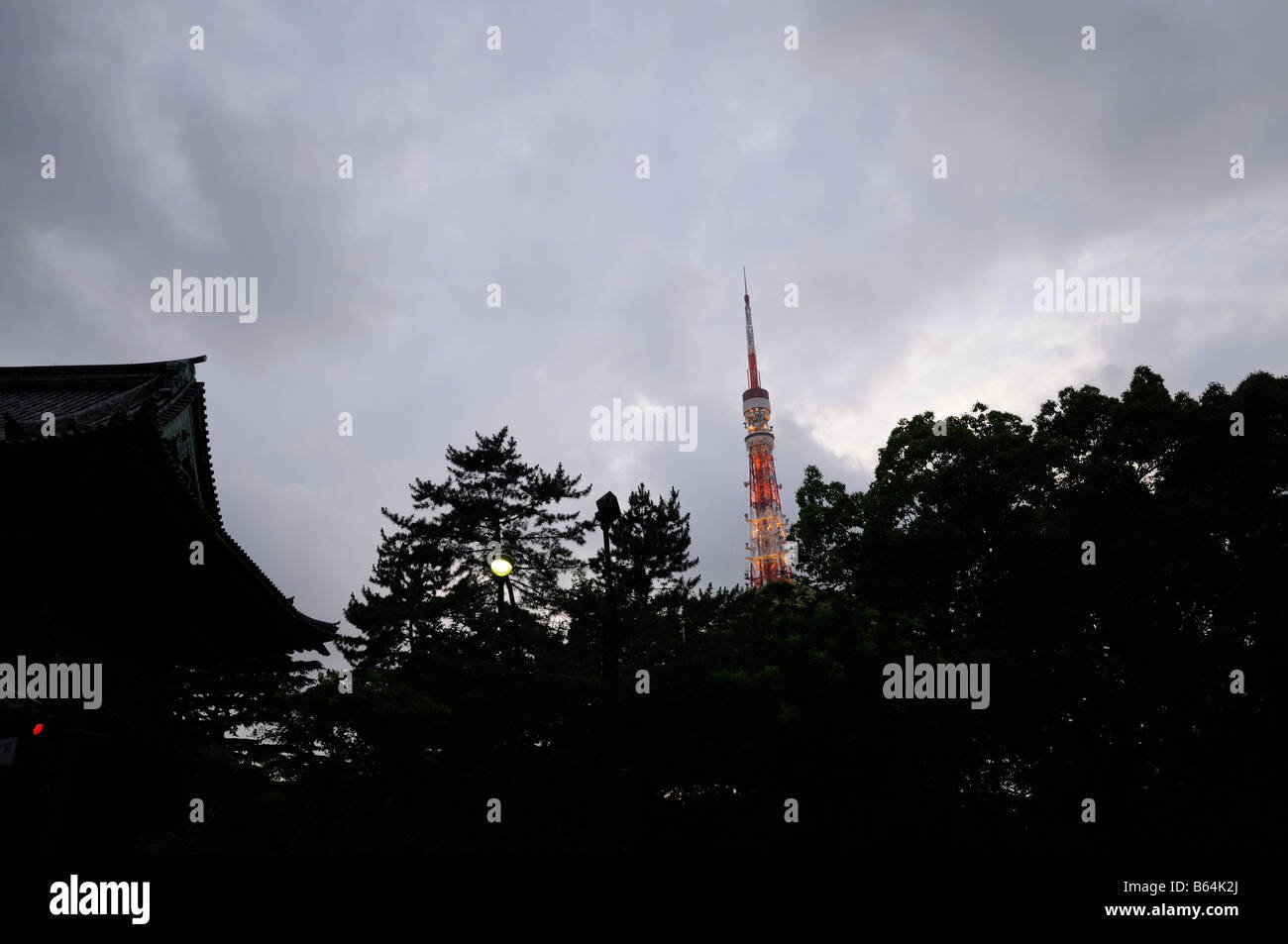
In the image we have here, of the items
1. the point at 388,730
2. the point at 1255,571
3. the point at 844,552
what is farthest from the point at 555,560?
the point at 1255,571

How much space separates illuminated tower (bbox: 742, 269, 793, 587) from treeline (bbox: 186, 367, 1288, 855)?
42828 mm

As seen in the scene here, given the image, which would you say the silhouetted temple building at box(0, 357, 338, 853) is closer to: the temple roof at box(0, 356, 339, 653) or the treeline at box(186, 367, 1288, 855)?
the temple roof at box(0, 356, 339, 653)

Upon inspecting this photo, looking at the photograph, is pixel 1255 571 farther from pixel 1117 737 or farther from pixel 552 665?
pixel 552 665

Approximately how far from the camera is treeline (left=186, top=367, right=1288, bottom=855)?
20.0 m

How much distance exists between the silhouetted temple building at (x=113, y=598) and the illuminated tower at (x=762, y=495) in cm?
6009

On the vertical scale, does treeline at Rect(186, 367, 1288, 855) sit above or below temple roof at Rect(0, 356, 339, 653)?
below

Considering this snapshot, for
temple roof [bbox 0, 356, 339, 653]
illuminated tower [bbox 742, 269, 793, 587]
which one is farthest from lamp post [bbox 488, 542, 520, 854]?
illuminated tower [bbox 742, 269, 793, 587]

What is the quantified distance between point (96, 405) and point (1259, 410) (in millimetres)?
26908

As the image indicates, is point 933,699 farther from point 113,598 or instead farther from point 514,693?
point 113,598

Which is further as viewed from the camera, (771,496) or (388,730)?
(771,496)

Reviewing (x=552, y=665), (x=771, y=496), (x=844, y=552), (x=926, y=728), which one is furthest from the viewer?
(x=771, y=496)
